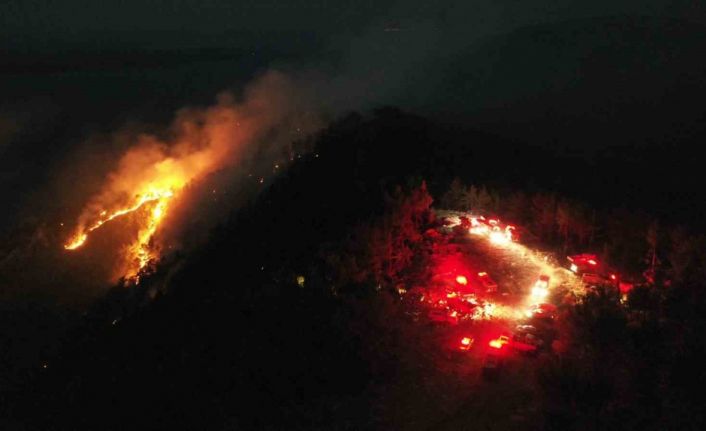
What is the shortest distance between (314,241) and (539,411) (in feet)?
34.2

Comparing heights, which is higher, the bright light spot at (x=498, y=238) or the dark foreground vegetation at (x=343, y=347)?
the dark foreground vegetation at (x=343, y=347)

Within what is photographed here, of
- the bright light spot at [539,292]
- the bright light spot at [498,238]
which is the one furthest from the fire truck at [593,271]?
the bright light spot at [498,238]

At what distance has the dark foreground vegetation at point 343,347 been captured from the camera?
26.9ft

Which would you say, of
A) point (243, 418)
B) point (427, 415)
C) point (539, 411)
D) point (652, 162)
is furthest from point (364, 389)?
point (652, 162)

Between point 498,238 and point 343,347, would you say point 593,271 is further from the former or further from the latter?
point 343,347

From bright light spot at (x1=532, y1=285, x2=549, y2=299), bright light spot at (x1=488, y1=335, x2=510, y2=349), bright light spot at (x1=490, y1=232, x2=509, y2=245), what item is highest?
bright light spot at (x1=488, y1=335, x2=510, y2=349)

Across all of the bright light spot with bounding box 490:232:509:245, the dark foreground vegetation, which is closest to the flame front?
the dark foreground vegetation

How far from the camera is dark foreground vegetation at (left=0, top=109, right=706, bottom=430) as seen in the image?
820cm

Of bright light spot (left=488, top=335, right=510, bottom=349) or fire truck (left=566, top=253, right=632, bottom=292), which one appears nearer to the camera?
bright light spot (left=488, top=335, right=510, bottom=349)

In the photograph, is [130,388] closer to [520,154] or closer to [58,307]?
[58,307]

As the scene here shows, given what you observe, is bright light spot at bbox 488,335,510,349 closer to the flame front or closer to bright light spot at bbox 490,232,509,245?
bright light spot at bbox 490,232,509,245

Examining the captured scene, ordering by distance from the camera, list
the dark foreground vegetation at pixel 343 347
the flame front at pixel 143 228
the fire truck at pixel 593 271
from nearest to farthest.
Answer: the dark foreground vegetation at pixel 343 347 < the fire truck at pixel 593 271 < the flame front at pixel 143 228

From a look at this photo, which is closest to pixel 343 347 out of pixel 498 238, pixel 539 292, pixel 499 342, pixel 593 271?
pixel 499 342

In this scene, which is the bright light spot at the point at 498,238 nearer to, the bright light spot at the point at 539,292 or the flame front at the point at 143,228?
the bright light spot at the point at 539,292
